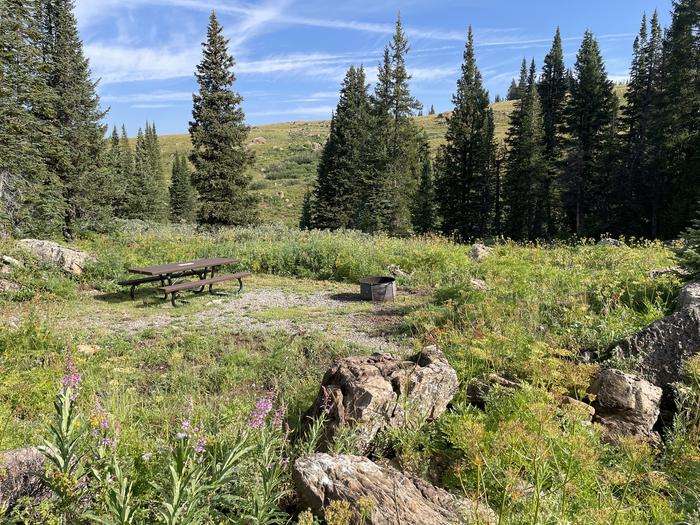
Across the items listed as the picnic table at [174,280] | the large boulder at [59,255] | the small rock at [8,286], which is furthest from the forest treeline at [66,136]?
the picnic table at [174,280]

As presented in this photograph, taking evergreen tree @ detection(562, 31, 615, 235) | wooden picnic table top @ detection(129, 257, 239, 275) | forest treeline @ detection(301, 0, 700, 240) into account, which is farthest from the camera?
evergreen tree @ detection(562, 31, 615, 235)

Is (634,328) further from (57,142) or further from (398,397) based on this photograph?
(57,142)

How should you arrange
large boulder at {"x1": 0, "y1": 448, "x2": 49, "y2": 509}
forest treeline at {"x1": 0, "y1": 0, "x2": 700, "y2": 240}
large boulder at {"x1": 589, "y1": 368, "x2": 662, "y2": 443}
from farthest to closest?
forest treeline at {"x1": 0, "y1": 0, "x2": 700, "y2": 240}
large boulder at {"x1": 589, "y1": 368, "x2": 662, "y2": 443}
large boulder at {"x1": 0, "y1": 448, "x2": 49, "y2": 509}

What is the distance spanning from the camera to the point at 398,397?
3504 mm

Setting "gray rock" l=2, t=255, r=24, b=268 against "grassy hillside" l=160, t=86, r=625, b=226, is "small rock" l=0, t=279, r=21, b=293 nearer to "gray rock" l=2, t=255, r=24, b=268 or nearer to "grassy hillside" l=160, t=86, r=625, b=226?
"gray rock" l=2, t=255, r=24, b=268

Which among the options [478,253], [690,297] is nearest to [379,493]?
[690,297]

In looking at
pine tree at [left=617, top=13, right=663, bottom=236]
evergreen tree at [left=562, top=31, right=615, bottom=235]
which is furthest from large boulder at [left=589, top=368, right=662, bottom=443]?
evergreen tree at [left=562, top=31, right=615, bottom=235]

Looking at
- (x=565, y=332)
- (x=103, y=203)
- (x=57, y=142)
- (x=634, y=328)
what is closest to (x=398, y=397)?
(x=565, y=332)

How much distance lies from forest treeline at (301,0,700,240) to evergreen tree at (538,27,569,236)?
0.17 metres

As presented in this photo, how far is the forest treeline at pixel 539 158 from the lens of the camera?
86.6 feet

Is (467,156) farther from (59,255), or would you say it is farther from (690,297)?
(690,297)

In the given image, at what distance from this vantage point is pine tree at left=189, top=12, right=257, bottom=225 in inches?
888

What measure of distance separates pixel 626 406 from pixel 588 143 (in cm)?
3611

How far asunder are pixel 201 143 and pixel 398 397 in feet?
73.6
